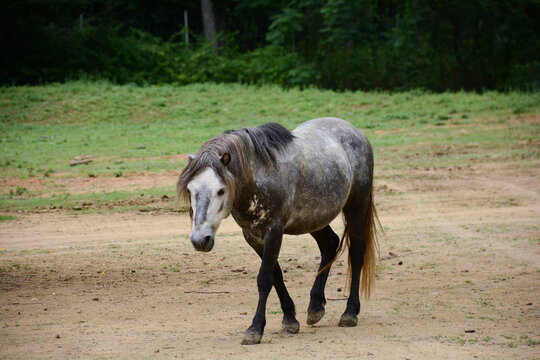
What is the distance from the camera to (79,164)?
53.0 ft

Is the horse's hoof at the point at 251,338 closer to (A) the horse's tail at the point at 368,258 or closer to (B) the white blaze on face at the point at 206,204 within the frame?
(B) the white blaze on face at the point at 206,204

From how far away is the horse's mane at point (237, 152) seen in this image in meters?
5.19

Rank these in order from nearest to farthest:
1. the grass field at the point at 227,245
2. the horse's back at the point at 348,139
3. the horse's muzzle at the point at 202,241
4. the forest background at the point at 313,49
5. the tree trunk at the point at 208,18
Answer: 1. the horse's muzzle at the point at 202,241
2. the grass field at the point at 227,245
3. the horse's back at the point at 348,139
4. the forest background at the point at 313,49
5. the tree trunk at the point at 208,18

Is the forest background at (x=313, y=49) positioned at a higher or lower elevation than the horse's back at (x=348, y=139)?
higher

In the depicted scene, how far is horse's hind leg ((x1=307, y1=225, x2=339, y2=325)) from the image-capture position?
6.24m

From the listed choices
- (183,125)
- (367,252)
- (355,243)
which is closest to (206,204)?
(355,243)

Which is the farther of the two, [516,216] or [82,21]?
[82,21]

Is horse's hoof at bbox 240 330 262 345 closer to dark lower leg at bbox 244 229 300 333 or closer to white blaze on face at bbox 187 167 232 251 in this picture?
dark lower leg at bbox 244 229 300 333

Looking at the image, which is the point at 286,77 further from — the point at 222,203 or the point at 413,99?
the point at 222,203

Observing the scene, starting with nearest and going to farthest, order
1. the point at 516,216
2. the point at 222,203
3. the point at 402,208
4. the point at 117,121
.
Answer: the point at 222,203, the point at 516,216, the point at 402,208, the point at 117,121

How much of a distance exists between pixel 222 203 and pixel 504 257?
4858mm

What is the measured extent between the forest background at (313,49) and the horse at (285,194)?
1967cm

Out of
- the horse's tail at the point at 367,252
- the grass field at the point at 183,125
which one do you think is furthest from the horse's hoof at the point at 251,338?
the grass field at the point at 183,125

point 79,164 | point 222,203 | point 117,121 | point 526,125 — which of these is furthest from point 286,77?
point 222,203
